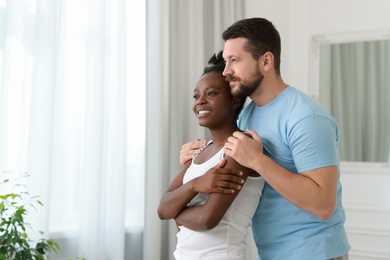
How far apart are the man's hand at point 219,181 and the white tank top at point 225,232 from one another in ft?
0.29

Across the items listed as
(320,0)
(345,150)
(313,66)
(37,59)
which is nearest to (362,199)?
(345,150)

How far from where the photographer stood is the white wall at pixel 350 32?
3.24m

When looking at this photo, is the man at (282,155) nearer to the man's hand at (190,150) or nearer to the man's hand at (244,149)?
the man's hand at (244,149)

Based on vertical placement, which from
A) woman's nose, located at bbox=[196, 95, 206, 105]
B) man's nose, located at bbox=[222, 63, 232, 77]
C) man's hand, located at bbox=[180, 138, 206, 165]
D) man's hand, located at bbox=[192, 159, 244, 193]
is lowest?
man's hand, located at bbox=[192, 159, 244, 193]

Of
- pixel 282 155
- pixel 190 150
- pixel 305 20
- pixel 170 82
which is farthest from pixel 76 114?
pixel 305 20

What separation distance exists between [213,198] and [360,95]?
2.43m

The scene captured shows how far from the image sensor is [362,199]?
331 cm

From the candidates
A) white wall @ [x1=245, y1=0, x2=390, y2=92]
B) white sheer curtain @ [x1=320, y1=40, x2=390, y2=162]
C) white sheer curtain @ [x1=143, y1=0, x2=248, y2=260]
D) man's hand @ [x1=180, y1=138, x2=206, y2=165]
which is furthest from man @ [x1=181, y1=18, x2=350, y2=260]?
white wall @ [x1=245, y1=0, x2=390, y2=92]

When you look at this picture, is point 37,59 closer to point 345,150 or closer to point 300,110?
point 300,110

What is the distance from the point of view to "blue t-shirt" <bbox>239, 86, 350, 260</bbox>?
1.27m

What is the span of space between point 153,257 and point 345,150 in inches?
65.6

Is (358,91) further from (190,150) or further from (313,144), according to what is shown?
(313,144)

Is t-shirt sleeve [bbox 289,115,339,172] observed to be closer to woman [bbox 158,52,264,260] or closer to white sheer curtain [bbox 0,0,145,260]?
woman [bbox 158,52,264,260]

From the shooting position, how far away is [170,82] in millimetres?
2842
